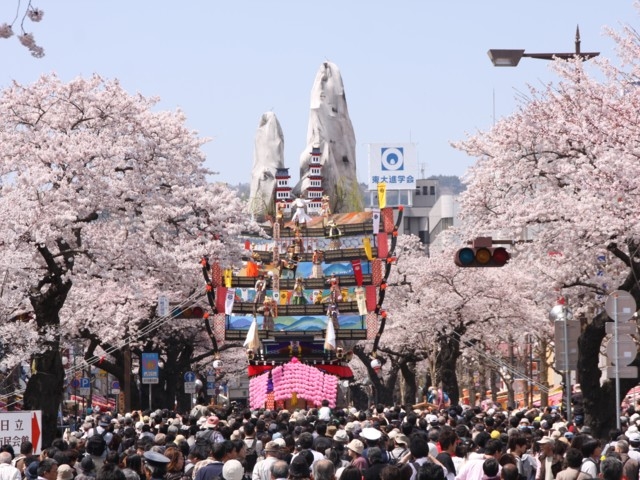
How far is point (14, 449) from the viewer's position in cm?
1650

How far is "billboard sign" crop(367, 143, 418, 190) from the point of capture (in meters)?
137

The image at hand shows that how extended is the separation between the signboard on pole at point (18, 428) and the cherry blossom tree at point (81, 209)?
8770 millimetres

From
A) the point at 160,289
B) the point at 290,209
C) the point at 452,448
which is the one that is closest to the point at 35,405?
the point at 452,448

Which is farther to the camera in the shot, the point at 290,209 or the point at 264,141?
the point at 264,141

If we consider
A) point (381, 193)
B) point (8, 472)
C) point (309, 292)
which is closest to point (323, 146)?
point (381, 193)

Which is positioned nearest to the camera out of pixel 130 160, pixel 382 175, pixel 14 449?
pixel 14 449

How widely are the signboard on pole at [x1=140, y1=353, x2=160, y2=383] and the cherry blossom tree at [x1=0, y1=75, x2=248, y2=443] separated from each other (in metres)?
8.44

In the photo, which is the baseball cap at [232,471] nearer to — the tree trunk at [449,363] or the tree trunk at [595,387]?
the tree trunk at [595,387]

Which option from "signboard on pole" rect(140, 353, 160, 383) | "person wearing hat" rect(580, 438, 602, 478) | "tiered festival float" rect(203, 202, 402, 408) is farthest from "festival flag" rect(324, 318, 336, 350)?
"person wearing hat" rect(580, 438, 602, 478)

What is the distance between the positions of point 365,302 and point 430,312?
13.8 feet

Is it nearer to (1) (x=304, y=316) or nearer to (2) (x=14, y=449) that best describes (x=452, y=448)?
(2) (x=14, y=449)

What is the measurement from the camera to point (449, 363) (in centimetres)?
5888

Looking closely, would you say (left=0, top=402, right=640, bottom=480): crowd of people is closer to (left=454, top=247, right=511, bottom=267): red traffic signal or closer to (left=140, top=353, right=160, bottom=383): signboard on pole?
(left=454, top=247, right=511, bottom=267): red traffic signal

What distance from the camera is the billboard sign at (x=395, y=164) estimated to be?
137m
